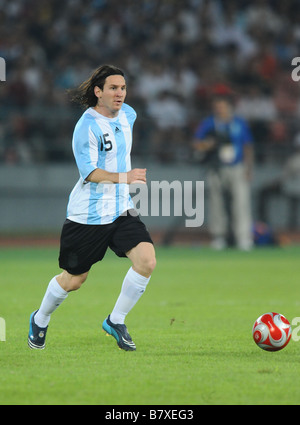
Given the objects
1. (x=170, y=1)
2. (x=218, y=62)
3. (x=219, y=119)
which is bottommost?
(x=219, y=119)

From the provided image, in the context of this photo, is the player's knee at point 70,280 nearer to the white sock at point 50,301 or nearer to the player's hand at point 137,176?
the white sock at point 50,301

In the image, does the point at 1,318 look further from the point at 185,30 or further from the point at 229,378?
the point at 185,30

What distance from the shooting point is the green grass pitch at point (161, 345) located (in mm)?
→ 5320

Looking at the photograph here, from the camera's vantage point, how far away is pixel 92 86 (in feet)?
23.8

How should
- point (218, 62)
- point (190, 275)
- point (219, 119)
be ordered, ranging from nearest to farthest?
1. point (190, 275)
2. point (219, 119)
3. point (218, 62)

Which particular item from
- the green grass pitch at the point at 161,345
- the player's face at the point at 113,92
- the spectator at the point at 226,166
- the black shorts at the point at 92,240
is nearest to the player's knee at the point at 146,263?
the black shorts at the point at 92,240

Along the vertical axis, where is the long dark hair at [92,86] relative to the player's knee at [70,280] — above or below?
above

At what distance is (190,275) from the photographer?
13.4 metres

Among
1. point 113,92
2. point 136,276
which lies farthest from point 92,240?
point 113,92

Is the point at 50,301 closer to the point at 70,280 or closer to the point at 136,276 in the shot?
the point at 70,280

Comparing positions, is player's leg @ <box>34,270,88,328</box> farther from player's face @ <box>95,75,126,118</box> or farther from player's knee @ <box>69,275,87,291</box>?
player's face @ <box>95,75,126,118</box>

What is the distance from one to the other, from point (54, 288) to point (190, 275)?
6.38 metres

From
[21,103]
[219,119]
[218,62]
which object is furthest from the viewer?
[218,62]
